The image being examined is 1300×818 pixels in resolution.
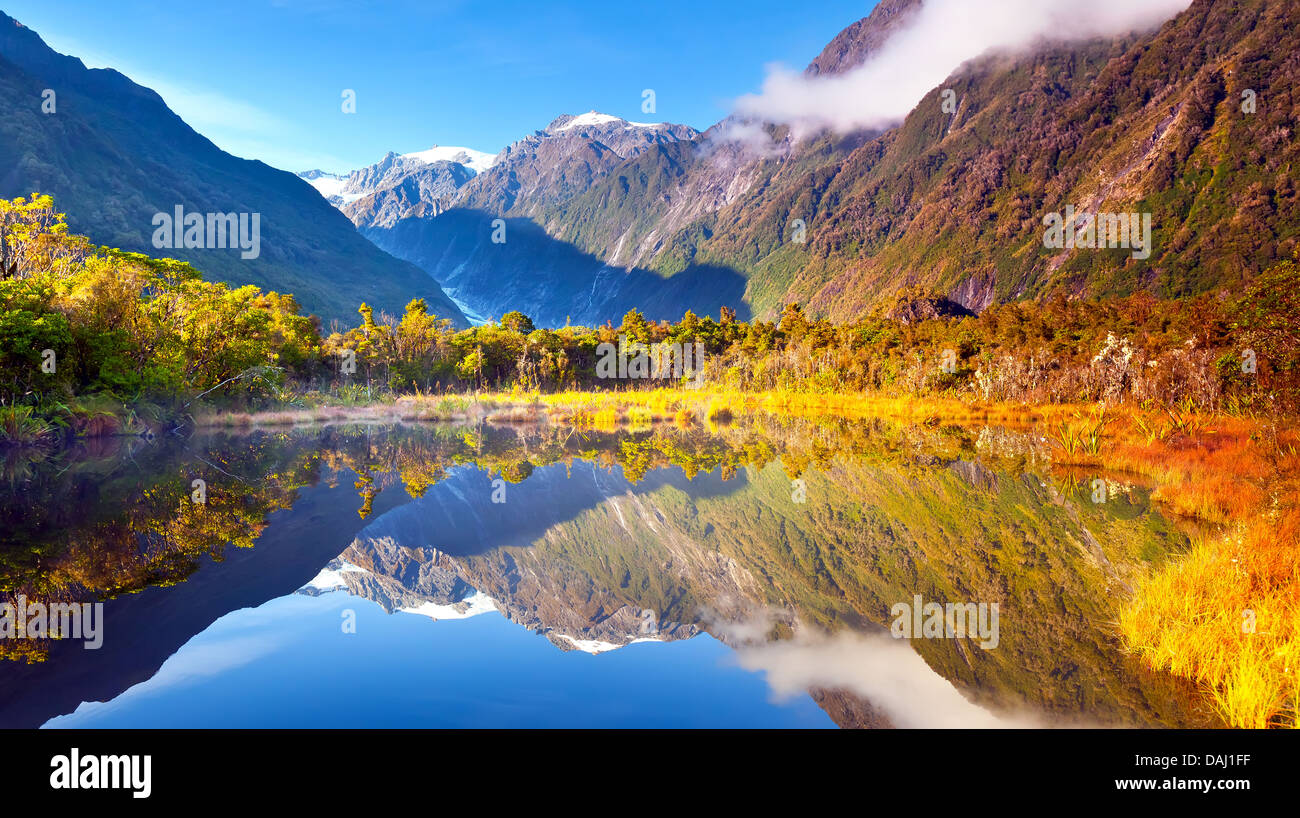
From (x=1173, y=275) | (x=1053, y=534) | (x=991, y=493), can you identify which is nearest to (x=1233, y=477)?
(x=991, y=493)

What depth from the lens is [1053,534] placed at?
6324 mm

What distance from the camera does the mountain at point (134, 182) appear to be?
3858 inches

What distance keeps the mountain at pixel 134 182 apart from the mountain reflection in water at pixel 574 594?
336 feet

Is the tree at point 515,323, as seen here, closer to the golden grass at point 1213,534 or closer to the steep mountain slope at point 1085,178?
the golden grass at point 1213,534

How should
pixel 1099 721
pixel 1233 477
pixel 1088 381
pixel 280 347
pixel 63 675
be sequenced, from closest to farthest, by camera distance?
pixel 1099 721 → pixel 63 675 → pixel 1233 477 → pixel 1088 381 → pixel 280 347

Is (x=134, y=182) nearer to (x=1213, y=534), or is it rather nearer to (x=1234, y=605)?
(x=1213, y=534)

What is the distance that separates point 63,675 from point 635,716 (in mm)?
2865

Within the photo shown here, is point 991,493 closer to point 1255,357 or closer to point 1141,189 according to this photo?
point 1255,357

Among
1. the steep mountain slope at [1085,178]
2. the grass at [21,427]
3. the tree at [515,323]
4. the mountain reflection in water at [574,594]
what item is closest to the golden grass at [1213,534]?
the mountain reflection in water at [574,594]

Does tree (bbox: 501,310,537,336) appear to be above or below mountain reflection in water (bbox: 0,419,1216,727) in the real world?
above

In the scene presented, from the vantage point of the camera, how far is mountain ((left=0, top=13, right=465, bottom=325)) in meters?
98.0

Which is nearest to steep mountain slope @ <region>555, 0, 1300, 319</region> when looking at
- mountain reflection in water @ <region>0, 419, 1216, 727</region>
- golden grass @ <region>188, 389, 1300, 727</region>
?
golden grass @ <region>188, 389, 1300, 727</region>

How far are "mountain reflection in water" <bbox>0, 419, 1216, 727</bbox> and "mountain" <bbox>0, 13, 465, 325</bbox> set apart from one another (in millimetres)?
102439

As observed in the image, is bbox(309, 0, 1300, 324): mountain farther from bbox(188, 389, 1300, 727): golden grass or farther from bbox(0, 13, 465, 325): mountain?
bbox(0, 13, 465, 325): mountain
